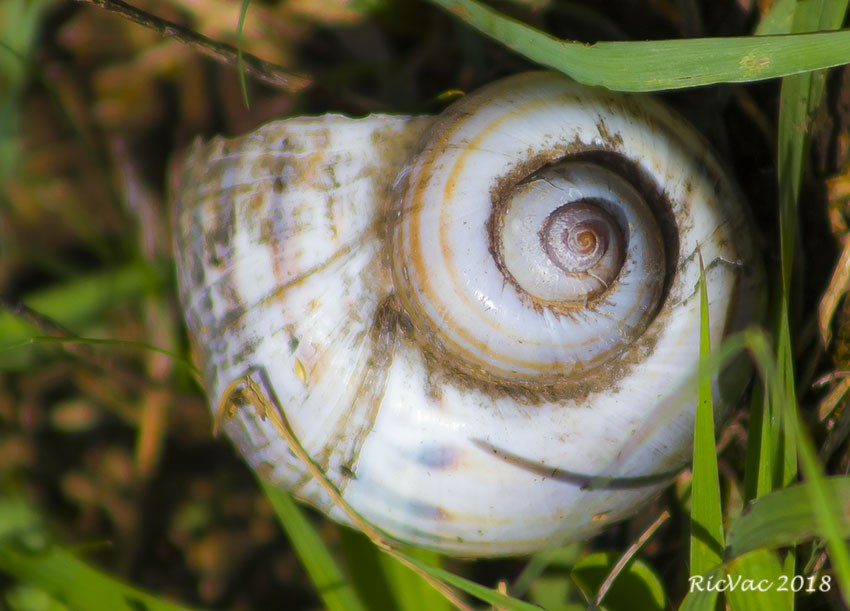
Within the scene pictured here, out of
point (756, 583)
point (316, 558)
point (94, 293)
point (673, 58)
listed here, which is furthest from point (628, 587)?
point (94, 293)

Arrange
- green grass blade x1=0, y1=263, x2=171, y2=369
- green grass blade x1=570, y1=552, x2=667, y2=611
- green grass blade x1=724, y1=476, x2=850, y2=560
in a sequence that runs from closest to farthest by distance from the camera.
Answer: green grass blade x1=724, y1=476, x2=850, y2=560, green grass blade x1=570, y1=552, x2=667, y2=611, green grass blade x1=0, y1=263, x2=171, y2=369

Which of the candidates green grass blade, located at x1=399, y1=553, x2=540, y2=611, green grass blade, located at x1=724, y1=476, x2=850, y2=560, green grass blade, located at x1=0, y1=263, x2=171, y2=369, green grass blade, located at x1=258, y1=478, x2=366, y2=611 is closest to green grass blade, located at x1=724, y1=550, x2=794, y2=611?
green grass blade, located at x1=724, y1=476, x2=850, y2=560

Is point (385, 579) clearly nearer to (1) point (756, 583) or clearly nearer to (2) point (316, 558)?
(2) point (316, 558)

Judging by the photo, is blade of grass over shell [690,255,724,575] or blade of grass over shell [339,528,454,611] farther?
blade of grass over shell [339,528,454,611]

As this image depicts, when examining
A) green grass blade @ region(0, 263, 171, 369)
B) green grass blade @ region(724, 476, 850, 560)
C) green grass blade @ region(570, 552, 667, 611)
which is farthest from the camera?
green grass blade @ region(0, 263, 171, 369)

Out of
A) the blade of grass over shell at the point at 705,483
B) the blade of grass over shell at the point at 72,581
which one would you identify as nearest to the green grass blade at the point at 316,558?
the blade of grass over shell at the point at 72,581

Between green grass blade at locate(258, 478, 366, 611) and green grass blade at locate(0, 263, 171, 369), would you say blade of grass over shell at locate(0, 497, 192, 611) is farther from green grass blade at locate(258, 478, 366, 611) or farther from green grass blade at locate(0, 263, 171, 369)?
green grass blade at locate(0, 263, 171, 369)

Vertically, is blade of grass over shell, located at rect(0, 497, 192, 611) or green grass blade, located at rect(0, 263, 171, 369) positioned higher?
green grass blade, located at rect(0, 263, 171, 369)
